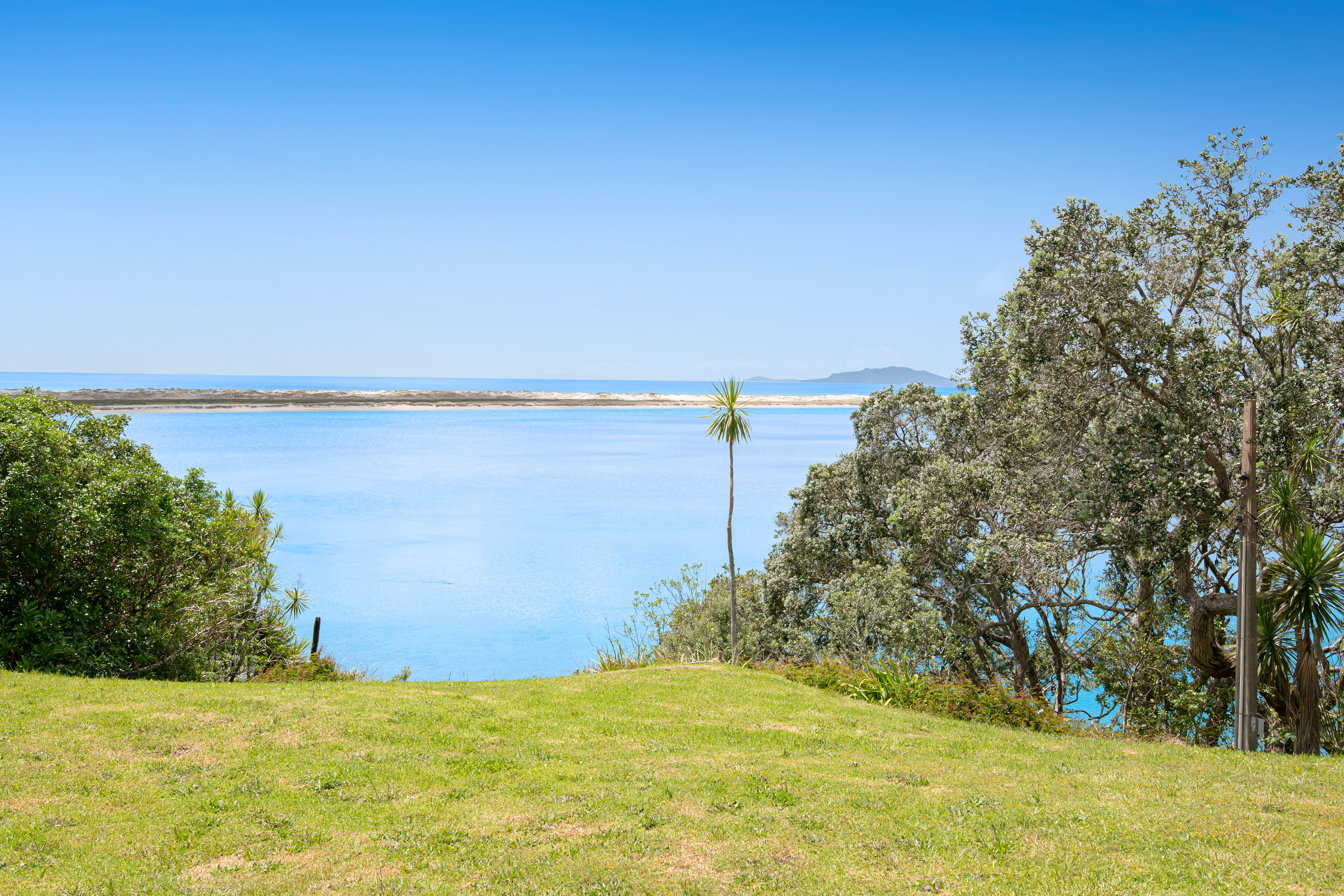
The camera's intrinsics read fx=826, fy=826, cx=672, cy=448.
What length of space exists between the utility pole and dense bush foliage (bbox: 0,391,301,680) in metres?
15.9

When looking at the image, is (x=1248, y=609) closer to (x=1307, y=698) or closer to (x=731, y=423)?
(x=1307, y=698)

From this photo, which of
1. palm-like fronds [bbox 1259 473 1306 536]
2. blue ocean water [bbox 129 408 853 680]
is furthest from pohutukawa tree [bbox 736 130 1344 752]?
blue ocean water [bbox 129 408 853 680]

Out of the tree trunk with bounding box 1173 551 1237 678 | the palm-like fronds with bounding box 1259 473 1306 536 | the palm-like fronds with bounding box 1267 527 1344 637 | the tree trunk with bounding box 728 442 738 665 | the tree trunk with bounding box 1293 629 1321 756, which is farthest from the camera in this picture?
the tree trunk with bounding box 728 442 738 665

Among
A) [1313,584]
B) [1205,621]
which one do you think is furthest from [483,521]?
[1313,584]

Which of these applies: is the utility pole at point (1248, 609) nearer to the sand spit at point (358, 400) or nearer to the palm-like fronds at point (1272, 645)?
the palm-like fronds at point (1272, 645)

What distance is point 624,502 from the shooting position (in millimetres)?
60312

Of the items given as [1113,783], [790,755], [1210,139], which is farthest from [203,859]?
[1210,139]

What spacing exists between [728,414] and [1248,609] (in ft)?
32.6

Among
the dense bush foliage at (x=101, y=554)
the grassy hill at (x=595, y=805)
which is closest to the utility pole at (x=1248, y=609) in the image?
the grassy hill at (x=595, y=805)

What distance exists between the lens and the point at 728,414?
59.1 feet

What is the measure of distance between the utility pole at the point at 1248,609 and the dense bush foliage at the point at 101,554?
15926 mm

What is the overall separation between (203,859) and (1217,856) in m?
7.84

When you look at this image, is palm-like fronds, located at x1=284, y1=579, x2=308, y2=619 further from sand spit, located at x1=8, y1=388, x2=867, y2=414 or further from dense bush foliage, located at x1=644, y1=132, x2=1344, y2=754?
sand spit, located at x1=8, y1=388, x2=867, y2=414

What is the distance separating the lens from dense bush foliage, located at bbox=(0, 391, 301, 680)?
1234 cm
